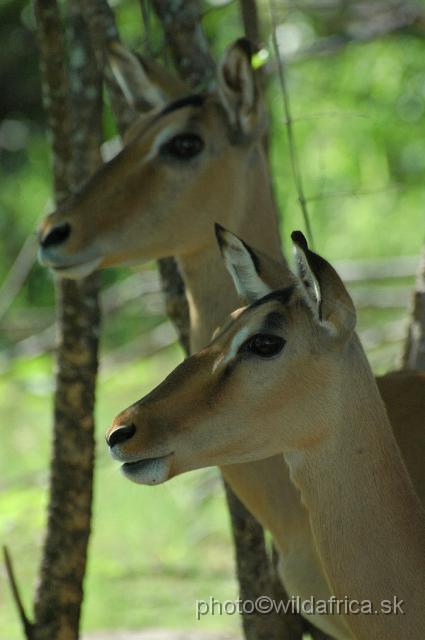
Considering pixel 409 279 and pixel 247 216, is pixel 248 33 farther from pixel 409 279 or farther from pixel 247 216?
pixel 409 279

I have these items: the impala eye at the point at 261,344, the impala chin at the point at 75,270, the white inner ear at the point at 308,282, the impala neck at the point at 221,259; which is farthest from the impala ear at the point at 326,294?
the impala chin at the point at 75,270

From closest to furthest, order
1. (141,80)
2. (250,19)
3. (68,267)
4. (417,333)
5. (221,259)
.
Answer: (68,267) < (221,259) < (141,80) < (417,333) < (250,19)

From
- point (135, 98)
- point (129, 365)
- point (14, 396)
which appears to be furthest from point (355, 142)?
point (135, 98)

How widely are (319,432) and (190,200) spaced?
130cm

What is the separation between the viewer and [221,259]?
3.87 meters

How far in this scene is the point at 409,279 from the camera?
842 centimetres

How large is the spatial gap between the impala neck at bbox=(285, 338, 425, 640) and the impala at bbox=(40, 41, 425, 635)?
0.82 m

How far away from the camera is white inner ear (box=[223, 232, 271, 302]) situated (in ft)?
9.51

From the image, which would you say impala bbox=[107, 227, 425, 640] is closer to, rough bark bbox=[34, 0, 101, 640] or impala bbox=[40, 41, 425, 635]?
impala bbox=[40, 41, 425, 635]

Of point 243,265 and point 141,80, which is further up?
point 141,80

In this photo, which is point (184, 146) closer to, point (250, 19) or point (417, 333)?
point (250, 19)

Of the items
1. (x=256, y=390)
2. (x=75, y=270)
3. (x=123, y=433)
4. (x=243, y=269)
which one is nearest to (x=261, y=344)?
(x=256, y=390)

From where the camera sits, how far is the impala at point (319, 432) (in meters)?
2.75

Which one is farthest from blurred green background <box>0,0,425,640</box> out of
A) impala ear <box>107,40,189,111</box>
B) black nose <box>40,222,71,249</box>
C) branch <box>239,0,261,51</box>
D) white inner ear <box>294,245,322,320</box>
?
white inner ear <box>294,245,322,320</box>
